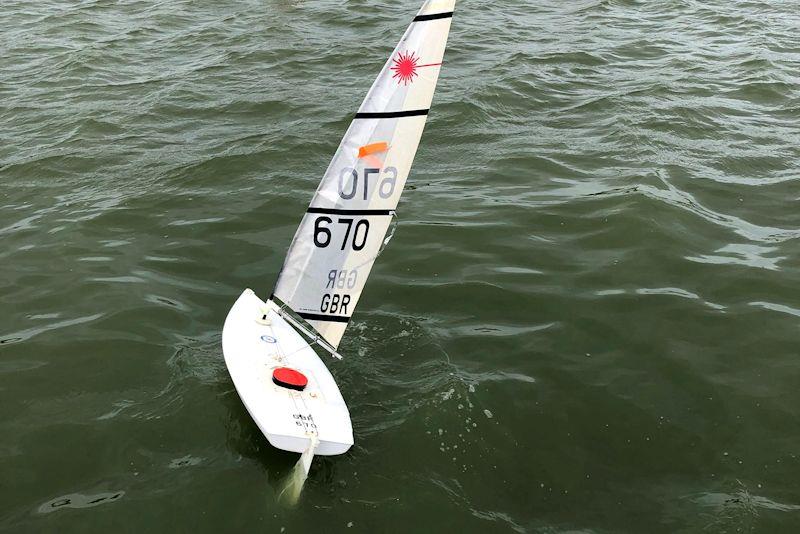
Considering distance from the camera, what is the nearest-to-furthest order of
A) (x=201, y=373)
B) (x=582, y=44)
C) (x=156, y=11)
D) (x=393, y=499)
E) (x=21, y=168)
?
(x=393, y=499) → (x=201, y=373) → (x=21, y=168) → (x=582, y=44) → (x=156, y=11)

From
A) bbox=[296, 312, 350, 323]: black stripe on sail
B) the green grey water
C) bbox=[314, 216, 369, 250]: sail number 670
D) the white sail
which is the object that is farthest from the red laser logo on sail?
the green grey water

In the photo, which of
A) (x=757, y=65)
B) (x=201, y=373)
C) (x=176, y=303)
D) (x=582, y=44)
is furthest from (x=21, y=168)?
(x=757, y=65)

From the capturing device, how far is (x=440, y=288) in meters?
9.00

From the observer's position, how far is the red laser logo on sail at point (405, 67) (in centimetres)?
607

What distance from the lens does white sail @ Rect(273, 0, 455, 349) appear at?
6.09 metres

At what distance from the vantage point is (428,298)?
8820mm

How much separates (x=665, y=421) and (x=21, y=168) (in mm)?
10255

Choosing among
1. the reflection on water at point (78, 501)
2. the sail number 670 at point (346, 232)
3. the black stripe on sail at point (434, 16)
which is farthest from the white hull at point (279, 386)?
the black stripe on sail at point (434, 16)

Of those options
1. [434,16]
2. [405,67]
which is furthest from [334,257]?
[434,16]

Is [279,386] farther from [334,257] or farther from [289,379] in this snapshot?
[334,257]

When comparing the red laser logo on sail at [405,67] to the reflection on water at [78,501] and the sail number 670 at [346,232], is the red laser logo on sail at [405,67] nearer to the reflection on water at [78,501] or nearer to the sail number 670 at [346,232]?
the sail number 670 at [346,232]

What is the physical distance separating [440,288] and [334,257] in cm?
251

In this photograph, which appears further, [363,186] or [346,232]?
[346,232]

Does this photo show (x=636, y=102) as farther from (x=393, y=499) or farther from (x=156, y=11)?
(x=156, y=11)
